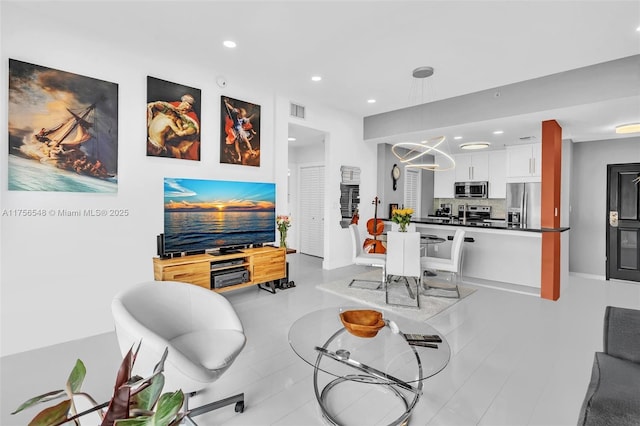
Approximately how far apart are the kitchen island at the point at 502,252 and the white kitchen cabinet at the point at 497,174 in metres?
2.13

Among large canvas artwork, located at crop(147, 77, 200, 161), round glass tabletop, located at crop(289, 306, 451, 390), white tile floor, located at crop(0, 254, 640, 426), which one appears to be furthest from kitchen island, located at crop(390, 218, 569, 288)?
large canvas artwork, located at crop(147, 77, 200, 161)

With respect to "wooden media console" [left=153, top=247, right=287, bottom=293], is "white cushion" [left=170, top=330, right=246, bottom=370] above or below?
below

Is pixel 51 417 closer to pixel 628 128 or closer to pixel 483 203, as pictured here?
pixel 628 128

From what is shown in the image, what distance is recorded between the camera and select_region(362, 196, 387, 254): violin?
19.5 feet

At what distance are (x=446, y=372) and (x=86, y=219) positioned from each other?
361cm

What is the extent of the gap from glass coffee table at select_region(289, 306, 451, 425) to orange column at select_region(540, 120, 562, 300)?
3.22 m

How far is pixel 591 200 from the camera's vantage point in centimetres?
599

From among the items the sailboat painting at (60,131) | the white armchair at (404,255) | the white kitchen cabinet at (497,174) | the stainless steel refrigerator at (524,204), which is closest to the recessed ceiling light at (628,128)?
the stainless steel refrigerator at (524,204)

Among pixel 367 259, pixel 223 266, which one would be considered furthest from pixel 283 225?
pixel 367 259

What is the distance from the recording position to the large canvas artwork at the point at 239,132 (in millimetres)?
4281

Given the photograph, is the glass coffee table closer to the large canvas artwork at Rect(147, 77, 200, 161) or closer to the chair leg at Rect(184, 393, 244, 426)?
the chair leg at Rect(184, 393, 244, 426)

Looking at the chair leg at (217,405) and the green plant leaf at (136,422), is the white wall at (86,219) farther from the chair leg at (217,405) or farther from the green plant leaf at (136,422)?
the green plant leaf at (136,422)

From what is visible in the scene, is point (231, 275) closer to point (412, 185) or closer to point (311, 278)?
point (311, 278)

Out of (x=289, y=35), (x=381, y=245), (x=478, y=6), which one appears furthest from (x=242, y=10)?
(x=381, y=245)
